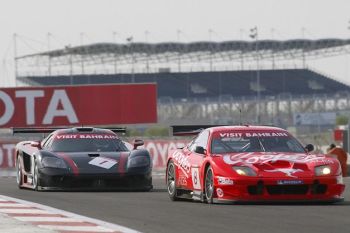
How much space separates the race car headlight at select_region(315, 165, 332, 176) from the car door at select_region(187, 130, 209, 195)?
61.5 inches

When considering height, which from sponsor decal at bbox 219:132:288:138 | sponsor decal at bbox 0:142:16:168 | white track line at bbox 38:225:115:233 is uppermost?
sponsor decal at bbox 219:132:288:138

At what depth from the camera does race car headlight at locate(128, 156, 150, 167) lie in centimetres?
1816

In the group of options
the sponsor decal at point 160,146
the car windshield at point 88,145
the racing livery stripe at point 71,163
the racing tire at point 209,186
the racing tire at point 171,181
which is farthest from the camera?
the sponsor decal at point 160,146

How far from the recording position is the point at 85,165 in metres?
17.9

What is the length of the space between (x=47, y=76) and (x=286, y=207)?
11717cm

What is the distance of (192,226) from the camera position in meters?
10.6

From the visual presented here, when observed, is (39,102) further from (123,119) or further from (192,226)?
(192,226)

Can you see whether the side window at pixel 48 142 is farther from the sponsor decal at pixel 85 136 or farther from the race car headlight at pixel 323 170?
the race car headlight at pixel 323 170

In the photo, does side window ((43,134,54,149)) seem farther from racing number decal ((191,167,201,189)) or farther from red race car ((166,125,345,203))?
racing number decal ((191,167,201,189))

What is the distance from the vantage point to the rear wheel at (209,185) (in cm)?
1380

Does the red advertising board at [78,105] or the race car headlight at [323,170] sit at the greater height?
the race car headlight at [323,170]

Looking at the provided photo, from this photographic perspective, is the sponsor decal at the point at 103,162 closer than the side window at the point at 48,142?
Yes

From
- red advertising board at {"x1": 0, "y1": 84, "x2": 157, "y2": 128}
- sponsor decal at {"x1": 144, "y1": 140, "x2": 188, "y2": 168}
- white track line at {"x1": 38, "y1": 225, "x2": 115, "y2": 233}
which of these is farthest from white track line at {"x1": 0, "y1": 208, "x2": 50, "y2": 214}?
red advertising board at {"x1": 0, "y1": 84, "x2": 157, "y2": 128}

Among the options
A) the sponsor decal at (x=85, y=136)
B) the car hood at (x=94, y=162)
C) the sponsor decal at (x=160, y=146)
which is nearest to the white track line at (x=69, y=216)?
the car hood at (x=94, y=162)
